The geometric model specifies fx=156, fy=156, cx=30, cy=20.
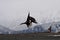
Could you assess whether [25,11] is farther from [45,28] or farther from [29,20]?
[45,28]

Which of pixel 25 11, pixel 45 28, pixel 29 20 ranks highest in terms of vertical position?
pixel 25 11

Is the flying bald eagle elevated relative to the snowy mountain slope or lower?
elevated

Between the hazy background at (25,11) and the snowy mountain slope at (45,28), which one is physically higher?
the hazy background at (25,11)

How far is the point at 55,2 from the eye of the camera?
13.3ft

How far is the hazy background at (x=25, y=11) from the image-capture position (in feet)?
13.3

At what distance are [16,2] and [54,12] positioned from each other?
1035 millimetres

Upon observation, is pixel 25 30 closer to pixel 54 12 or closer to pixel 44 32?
pixel 44 32

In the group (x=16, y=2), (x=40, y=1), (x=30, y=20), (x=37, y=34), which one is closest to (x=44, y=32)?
(x=37, y=34)

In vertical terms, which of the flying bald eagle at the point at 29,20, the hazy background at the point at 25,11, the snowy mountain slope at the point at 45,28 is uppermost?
the hazy background at the point at 25,11

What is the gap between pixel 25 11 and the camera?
4082mm

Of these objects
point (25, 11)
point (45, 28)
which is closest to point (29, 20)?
point (25, 11)

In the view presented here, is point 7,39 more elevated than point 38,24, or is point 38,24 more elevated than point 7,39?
point 38,24

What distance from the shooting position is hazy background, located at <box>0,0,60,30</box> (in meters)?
4.05

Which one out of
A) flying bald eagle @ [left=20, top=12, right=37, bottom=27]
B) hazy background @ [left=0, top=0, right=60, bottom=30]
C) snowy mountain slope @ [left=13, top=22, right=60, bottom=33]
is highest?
hazy background @ [left=0, top=0, right=60, bottom=30]
